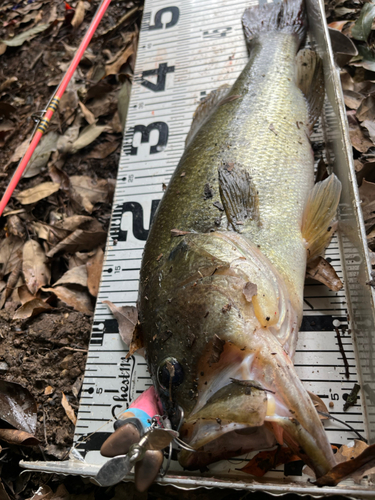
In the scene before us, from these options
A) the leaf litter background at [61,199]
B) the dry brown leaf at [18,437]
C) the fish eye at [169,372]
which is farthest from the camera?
the leaf litter background at [61,199]

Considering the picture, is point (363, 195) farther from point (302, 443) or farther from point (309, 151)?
point (302, 443)

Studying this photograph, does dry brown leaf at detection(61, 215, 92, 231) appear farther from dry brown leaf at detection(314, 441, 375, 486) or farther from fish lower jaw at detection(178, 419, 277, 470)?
dry brown leaf at detection(314, 441, 375, 486)

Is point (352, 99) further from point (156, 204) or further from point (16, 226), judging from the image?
point (16, 226)

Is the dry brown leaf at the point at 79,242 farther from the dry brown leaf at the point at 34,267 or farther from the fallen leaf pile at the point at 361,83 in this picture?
the fallen leaf pile at the point at 361,83

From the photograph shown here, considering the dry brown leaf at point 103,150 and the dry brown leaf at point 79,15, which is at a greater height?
the dry brown leaf at point 79,15

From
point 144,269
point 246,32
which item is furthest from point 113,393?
point 246,32

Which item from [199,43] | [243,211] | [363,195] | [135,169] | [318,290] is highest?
[199,43]

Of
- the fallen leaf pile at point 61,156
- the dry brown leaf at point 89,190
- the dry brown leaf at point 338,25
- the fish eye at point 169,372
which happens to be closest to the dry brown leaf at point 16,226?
the fallen leaf pile at point 61,156
